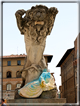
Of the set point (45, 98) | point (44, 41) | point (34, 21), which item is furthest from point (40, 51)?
point (45, 98)

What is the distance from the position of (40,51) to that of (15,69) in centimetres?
3897

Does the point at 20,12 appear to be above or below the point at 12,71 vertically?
above

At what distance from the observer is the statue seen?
865 cm

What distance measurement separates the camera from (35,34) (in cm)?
888

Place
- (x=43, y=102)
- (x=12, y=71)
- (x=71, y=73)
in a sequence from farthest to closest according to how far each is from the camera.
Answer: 1. (x=12, y=71)
2. (x=71, y=73)
3. (x=43, y=102)

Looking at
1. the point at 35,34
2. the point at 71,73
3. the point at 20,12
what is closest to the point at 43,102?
the point at 35,34

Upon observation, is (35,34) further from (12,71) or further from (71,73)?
(12,71)

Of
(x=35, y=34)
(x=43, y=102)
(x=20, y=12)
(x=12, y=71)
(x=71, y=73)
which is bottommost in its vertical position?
(x=43, y=102)

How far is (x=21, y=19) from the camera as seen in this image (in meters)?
8.95

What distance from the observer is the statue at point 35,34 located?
8.65 meters

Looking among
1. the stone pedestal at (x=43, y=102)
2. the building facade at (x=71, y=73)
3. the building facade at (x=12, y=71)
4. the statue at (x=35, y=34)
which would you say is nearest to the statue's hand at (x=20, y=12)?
the statue at (x=35, y=34)

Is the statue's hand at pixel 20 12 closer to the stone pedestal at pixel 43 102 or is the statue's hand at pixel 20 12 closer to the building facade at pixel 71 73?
the stone pedestal at pixel 43 102

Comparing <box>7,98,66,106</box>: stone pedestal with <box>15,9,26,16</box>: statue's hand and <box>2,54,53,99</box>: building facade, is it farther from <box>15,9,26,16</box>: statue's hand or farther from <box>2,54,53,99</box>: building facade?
<box>2,54,53,99</box>: building facade

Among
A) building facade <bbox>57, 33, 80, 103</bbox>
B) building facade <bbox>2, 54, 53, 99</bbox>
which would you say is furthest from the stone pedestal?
building facade <bbox>2, 54, 53, 99</bbox>
